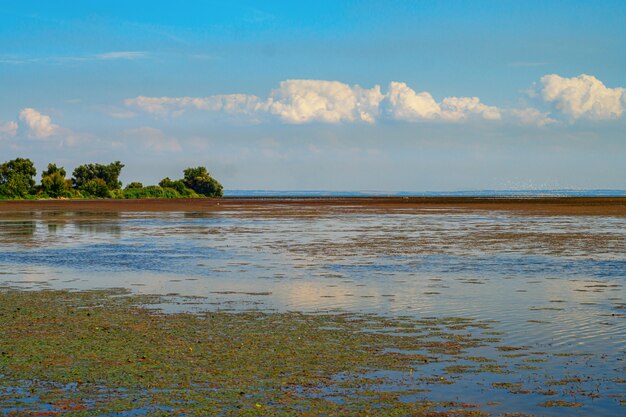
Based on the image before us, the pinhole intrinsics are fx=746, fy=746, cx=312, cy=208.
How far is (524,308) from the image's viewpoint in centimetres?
1853

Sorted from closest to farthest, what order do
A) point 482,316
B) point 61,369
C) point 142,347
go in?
point 61,369
point 142,347
point 482,316

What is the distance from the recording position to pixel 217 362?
12.9 meters

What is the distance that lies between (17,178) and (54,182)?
932cm

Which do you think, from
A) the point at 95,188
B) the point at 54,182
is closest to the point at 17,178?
the point at 54,182

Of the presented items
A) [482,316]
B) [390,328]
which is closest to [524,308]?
[482,316]

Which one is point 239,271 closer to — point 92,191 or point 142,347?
point 142,347

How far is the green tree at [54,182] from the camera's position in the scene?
177000 mm

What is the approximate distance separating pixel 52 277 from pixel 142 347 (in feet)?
43.3

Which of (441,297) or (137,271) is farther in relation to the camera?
(137,271)

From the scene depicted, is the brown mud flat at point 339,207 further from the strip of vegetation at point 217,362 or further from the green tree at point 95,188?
the strip of vegetation at point 217,362

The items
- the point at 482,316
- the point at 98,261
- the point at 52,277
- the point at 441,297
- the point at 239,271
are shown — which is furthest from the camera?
the point at 98,261

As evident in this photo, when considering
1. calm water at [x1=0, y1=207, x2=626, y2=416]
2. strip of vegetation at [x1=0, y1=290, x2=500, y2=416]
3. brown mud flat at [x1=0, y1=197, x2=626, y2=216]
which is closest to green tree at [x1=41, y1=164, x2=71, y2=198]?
brown mud flat at [x1=0, y1=197, x2=626, y2=216]

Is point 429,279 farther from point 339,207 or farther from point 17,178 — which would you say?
point 17,178

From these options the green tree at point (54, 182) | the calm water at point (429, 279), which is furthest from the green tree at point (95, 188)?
the calm water at point (429, 279)
